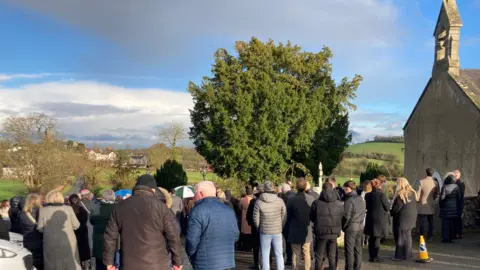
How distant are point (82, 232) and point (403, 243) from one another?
695 centimetres

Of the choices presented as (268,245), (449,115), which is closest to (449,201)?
(268,245)

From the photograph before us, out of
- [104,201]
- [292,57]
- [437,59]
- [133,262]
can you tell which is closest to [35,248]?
[104,201]

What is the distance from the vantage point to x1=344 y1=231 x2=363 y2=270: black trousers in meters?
9.09

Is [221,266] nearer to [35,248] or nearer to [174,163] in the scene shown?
[35,248]

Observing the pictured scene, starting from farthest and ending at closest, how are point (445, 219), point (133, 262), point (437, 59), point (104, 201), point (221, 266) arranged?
Result: 1. point (437, 59)
2. point (445, 219)
3. point (104, 201)
4. point (221, 266)
5. point (133, 262)

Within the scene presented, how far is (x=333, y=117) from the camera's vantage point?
3797 cm

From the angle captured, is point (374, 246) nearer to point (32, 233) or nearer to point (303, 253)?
point (303, 253)

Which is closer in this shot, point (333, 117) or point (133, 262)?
point (133, 262)

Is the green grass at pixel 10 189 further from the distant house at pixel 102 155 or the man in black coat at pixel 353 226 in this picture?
the man in black coat at pixel 353 226

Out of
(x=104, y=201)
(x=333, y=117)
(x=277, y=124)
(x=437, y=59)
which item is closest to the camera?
(x=104, y=201)

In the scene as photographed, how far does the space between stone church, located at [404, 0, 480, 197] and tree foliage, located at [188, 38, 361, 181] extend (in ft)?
33.6

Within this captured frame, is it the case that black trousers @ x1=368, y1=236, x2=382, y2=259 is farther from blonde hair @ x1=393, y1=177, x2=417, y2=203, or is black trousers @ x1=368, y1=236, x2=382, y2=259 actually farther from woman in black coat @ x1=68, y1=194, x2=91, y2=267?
woman in black coat @ x1=68, y1=194, x2=91, y2=267

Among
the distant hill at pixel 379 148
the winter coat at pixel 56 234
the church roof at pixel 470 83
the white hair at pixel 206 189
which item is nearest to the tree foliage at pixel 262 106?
the church roof at pixel 470 83

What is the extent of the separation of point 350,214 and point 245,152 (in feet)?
84.0
